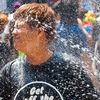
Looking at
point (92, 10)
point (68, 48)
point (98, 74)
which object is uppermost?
point (92, 10)

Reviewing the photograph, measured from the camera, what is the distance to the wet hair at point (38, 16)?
130cm

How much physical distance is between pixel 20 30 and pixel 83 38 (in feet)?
1.40

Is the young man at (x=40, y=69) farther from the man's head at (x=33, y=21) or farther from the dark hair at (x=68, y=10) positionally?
the dark hair at (x=68, y=10)

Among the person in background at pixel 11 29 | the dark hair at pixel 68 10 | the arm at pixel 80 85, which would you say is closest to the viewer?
the arm at pixel 80 85

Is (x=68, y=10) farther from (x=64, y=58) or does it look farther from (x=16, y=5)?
(x=64, y=58)

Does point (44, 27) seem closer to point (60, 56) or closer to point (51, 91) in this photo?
point (60, 56)

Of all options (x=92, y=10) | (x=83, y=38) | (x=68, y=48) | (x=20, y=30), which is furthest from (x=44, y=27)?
(x=92, y=10)

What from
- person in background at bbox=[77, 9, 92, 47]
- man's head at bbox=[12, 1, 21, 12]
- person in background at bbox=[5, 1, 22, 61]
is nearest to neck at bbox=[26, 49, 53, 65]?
person in background at bbox=[5, 1, 22, 61]

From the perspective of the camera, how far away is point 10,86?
132 centimetres

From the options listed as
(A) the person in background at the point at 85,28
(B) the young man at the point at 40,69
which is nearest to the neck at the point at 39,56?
(B) the young man at the point at 40,69

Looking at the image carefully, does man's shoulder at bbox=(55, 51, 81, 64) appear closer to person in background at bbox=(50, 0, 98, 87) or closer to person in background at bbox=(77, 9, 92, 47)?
person in background at bbox=(50, 0, 98, 87)

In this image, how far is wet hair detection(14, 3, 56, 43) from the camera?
4.26 ft

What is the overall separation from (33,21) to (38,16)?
0.10ft

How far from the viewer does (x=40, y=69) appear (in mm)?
1284
